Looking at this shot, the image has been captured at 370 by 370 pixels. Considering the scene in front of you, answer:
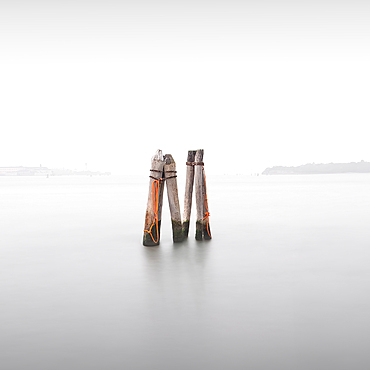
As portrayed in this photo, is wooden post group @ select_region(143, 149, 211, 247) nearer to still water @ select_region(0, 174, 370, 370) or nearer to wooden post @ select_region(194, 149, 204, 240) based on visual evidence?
wooden post @ select_region(194, 149, 204, 240)

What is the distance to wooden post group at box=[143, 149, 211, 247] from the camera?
870 cm

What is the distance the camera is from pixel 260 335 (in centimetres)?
402

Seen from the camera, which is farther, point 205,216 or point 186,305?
point 205,216

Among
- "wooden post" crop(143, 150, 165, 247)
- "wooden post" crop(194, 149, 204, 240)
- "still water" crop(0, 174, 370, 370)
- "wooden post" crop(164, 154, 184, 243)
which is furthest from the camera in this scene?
"wooden post" crop(194, 149, 204, 240)

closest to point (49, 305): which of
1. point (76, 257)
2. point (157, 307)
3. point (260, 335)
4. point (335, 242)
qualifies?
point (157, 307)

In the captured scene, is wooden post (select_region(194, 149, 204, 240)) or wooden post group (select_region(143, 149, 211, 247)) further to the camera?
wooden post (select_region(194, 149, 204, 240))

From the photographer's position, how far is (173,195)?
8898 millimetres

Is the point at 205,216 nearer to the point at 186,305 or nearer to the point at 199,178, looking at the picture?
the point at 199,178

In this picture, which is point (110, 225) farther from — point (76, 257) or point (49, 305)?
point (49, 305)

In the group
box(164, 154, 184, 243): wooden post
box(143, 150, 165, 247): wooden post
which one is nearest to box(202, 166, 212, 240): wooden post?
box(164, 154, 184, 243): wooden post

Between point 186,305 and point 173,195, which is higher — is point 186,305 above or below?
below

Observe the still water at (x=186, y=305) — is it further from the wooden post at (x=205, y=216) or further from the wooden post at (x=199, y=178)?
the wooden post at (x=199, y=178)

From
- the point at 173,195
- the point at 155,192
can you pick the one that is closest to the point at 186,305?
the point at 155,192

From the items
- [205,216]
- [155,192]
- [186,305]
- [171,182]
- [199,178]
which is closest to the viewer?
[186,305]
